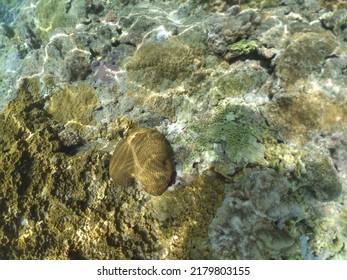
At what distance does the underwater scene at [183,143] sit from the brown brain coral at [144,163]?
15 millimetres

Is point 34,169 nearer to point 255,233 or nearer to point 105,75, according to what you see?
point 105,75

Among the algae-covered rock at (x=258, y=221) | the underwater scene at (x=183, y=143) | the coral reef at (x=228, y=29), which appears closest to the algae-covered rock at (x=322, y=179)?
the underwater scene at (x=183, y=143)

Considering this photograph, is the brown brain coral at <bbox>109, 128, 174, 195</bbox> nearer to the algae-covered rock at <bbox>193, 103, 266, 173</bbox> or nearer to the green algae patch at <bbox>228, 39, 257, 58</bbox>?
the algae-covered rock at <bbox>193, 103, 266, 173</bbox>

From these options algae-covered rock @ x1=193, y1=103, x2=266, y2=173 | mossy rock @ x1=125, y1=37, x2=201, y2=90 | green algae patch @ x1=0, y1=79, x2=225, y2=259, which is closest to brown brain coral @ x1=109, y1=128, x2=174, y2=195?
green algae patch @ x1=0, y1=79, x2=225, y2=259

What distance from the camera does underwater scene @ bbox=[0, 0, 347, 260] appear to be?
3.57 m

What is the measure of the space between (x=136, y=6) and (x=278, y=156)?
4.51 metres

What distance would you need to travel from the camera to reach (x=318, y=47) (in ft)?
14.1

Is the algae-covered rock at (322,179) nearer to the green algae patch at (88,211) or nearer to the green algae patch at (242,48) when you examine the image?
the green algae patch at (88,211)

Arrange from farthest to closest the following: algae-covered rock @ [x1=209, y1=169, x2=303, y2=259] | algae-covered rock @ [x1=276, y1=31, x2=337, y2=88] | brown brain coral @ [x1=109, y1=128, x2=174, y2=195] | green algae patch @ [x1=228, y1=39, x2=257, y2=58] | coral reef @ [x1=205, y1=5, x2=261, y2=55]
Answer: coral reef @ [x1=205, y1=5, x2=261, y2=55], green algae patch @ [x1=228, y1=39, x2=257, y2=58], algae-covered rock @ [x1=276, y1=31, x2=337, y2=88], brown brain coral @ [x1=109, y1=128, x2=174, y2=195], algae-covered rock @ [x1=209, y1=169, x2=303, y2=259]

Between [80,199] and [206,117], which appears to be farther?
[206,117]

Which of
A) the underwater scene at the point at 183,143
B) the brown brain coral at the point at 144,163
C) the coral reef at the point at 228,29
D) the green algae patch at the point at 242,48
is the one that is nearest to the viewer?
the underwater scene at the point at 183,143

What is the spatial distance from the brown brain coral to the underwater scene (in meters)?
0.02

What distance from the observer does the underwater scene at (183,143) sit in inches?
140
